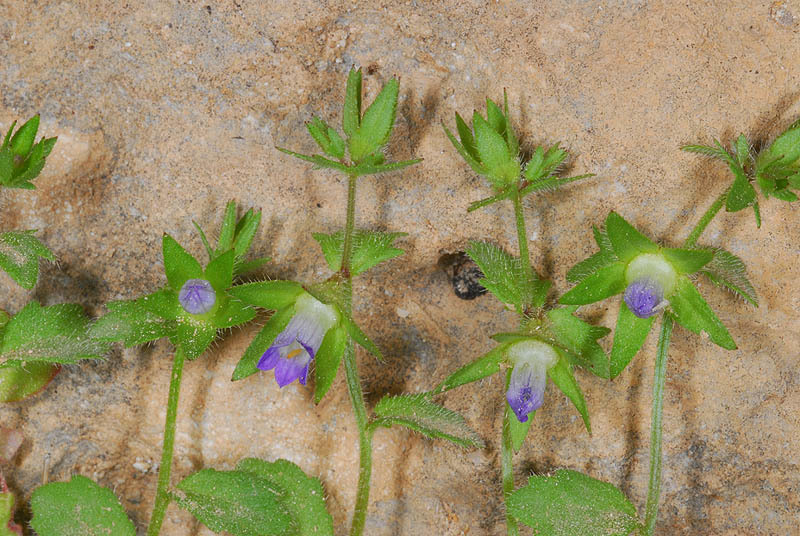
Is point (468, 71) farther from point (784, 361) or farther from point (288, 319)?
point (784, 361)

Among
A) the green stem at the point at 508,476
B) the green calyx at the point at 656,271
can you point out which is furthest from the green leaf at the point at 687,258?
the green stem at the point at 508,476

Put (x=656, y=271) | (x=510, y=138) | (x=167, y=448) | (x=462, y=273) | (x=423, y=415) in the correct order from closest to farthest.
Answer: (x=656, y=271) < (x=510, y=138) < (x=423, y=415) < (x=167, y=448) < (x=462, y=273)

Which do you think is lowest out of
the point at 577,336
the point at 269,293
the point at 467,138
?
the point at 269,293

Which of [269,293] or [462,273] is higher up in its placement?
[462,273]

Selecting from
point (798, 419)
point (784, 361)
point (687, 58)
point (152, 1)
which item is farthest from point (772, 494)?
point (152, 1)

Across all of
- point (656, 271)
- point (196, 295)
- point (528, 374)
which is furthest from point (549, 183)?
point (196, 295)

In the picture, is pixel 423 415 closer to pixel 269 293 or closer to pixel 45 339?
pixel 269 293

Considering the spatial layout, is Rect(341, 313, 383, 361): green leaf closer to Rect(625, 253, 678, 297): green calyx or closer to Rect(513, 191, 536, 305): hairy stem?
Rect(513, 191, 536, 305): hairy stem
